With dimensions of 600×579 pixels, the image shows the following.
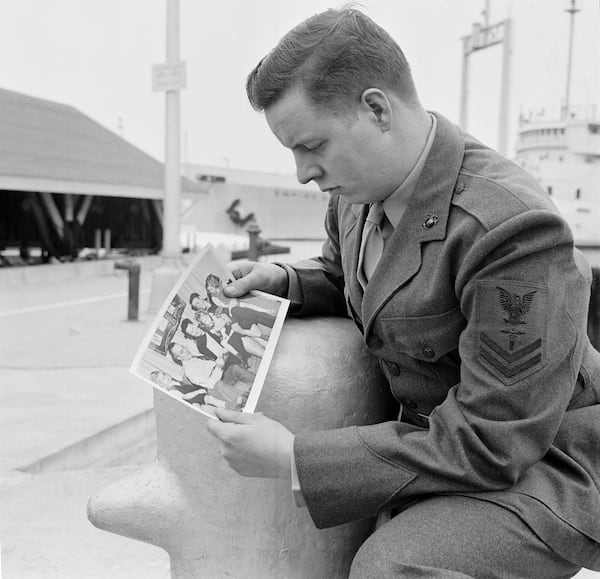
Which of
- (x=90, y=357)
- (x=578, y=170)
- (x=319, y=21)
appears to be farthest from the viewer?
(x=578, y=170)

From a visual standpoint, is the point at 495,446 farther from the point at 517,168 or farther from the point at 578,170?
the point at 578,170

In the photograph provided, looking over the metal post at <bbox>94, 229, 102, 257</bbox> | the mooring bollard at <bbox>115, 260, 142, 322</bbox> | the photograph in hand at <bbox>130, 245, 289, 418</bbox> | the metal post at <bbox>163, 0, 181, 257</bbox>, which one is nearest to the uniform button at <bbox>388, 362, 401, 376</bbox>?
the photograph in hand at <bbox>130, 245, 289, 418</bbox>

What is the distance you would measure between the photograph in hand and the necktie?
0.70 feet

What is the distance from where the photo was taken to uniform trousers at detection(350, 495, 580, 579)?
1.42 meters

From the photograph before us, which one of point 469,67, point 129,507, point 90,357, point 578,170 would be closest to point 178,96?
point 90,357

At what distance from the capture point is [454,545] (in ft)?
4.68

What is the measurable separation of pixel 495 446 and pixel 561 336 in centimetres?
22

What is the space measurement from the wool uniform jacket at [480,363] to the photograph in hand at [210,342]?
8.9 inches

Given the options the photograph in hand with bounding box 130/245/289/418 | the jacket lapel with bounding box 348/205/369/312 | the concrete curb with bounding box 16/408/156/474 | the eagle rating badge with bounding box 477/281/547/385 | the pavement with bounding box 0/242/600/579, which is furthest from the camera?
the concrete curb with bounding box 16/408/156/474

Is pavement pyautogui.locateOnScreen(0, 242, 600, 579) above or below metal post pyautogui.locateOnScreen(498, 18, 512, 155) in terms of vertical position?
below

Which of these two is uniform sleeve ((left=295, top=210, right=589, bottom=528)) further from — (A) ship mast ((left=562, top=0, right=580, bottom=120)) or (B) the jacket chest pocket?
(A) ship mast ((left=562, top=0, right=580, bottom=120))

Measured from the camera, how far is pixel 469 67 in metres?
18.0

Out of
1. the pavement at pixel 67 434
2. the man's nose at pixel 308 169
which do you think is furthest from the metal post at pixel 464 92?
the man's nose at pixel 308 169

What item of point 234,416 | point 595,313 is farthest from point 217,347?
point 595,313
